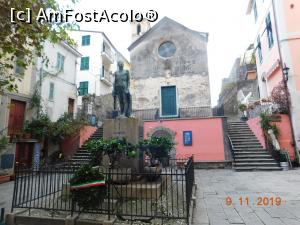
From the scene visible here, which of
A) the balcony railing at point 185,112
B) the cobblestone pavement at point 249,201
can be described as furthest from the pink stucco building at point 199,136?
the cobblestone pavement at point 249,201

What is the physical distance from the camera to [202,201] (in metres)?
6.04

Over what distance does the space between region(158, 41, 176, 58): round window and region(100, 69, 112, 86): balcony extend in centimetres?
975

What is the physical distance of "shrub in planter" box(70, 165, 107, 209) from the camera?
4.39 m

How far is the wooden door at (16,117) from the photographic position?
12016mm

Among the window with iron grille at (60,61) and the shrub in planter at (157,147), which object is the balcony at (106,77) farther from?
the shrub in planter at (157,147)

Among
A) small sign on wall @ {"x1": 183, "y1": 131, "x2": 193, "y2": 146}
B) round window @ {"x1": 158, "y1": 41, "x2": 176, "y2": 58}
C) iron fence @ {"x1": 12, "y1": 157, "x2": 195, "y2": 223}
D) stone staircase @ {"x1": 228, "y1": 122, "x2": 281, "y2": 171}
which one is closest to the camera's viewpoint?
iron fence @ {"x1": 12, "y1": 157, "x2": 195, "y2": 223}

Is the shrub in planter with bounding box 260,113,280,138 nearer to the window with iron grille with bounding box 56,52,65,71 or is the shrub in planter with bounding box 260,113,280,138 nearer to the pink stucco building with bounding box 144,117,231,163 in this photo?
the pink stucco building with bounding box 144,117,231,163

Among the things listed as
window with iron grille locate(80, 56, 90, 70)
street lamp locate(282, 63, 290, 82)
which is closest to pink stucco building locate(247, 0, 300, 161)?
street lamp locate(282, 63, 290, 82)

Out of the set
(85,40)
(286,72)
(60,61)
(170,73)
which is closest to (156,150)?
(286,72)

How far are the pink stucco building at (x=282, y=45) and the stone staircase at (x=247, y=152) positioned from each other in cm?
183

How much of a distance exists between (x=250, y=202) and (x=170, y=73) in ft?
45.0

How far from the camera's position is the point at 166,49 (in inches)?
738

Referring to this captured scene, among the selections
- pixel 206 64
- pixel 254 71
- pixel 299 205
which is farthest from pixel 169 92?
pixel 299 205

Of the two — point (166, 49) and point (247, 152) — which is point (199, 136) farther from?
point (166, 49)
